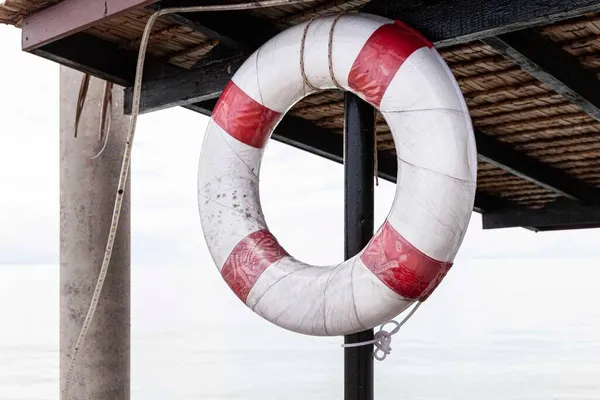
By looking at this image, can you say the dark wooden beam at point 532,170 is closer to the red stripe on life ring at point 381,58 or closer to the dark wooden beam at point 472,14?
the dark wooden beam at point 472,14

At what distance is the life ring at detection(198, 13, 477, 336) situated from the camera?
2480mm

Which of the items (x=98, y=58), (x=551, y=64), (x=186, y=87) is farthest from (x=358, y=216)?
(x=98, y=58)

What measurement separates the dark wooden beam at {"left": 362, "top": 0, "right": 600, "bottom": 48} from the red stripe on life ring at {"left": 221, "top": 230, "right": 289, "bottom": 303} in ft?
2.90

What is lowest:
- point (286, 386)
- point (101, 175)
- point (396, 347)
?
point (396, 347)

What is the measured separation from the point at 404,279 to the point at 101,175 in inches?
107

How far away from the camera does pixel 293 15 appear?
10.4ft

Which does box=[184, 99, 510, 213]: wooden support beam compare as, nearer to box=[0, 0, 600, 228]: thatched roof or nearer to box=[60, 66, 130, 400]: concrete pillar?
box=[0, 0, 600, 228]: thatched roof

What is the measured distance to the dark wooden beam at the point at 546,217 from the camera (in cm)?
637

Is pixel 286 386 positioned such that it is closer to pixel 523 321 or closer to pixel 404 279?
pixel 404 279

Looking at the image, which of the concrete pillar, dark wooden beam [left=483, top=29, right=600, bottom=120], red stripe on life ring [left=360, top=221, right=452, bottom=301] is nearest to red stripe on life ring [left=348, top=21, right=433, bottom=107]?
dark wooden beam [left=483, top=29, right=600, bottom=120]

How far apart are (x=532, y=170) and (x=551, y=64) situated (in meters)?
2.28

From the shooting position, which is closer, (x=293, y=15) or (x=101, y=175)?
(x=293, y=15)

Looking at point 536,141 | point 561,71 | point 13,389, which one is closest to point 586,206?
point 536,141

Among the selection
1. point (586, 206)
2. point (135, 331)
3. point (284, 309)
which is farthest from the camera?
point (135, 331)
